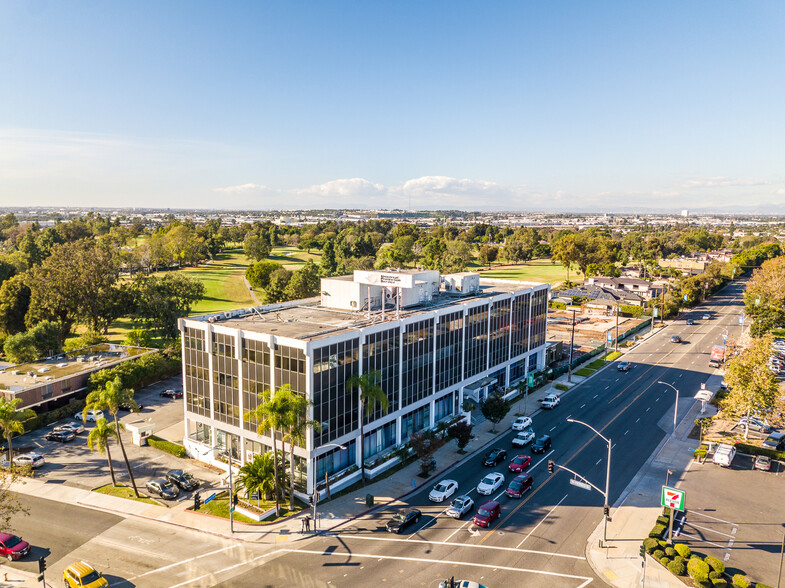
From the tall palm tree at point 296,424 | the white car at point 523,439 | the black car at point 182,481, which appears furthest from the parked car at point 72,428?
the white car at point 523,439

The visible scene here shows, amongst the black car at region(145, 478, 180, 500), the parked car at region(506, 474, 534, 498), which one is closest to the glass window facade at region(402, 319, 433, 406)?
the parked car at region(506, 474, 534, 498)

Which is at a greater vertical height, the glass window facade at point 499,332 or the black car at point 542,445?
the glass window facade at point 499,332

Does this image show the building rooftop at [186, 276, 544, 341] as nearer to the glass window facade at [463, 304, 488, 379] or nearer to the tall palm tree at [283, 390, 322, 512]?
the glass window facade at [463, 304, 488, 379]

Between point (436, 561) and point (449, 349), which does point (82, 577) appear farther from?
point (449, 349)

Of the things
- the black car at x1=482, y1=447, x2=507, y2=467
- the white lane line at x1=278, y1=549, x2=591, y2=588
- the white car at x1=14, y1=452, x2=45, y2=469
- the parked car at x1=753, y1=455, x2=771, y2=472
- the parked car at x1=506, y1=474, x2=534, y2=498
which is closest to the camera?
the white lane line at x1=278, y1=549, x2=591, y2=588

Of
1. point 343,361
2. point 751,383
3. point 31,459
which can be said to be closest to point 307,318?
point 343,361

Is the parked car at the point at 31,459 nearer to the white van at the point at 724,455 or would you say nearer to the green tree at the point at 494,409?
the green tree at the point at 494,409

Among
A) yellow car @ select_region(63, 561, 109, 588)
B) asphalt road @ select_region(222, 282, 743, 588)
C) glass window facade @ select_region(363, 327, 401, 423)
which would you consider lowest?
asphalt road @ select_region(222, 282, 743, 588)
